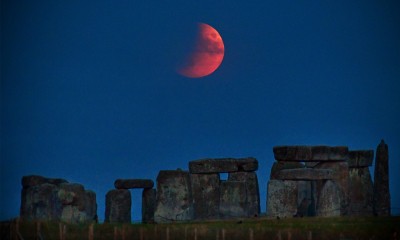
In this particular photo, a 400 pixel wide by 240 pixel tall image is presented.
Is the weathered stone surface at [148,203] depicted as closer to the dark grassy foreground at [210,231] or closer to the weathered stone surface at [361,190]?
the weathered stone surface at [361,190]

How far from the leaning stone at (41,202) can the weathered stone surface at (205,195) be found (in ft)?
19.9

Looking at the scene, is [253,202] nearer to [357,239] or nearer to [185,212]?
[185,212]

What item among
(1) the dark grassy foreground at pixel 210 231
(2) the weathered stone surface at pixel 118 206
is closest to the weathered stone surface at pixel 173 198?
(2) the weathered stone surface at pixel 118 206

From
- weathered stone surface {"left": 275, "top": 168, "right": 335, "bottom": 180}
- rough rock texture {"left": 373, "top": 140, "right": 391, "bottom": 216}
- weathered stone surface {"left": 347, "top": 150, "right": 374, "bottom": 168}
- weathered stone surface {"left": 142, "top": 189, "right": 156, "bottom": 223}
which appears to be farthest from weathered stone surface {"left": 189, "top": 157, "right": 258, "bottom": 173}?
rough rock texture {"left": 373, "top": 140, "right": 391, "bottom": 216}

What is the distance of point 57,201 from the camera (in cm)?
3841

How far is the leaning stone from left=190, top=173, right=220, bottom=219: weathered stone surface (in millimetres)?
6065

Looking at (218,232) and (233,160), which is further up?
(233,160)

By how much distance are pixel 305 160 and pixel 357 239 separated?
12.1 metres

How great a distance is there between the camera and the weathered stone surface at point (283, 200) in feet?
121

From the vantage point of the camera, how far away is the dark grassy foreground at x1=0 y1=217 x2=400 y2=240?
91.0ft

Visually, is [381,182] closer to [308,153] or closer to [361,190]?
[361,190]

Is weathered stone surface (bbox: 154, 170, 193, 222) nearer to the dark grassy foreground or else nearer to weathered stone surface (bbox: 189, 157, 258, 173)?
weathered stone surface (bbox: 189, 157, 258, 173)

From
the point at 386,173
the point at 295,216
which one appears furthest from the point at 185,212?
the point at 386,173

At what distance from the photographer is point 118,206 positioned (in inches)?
1644
